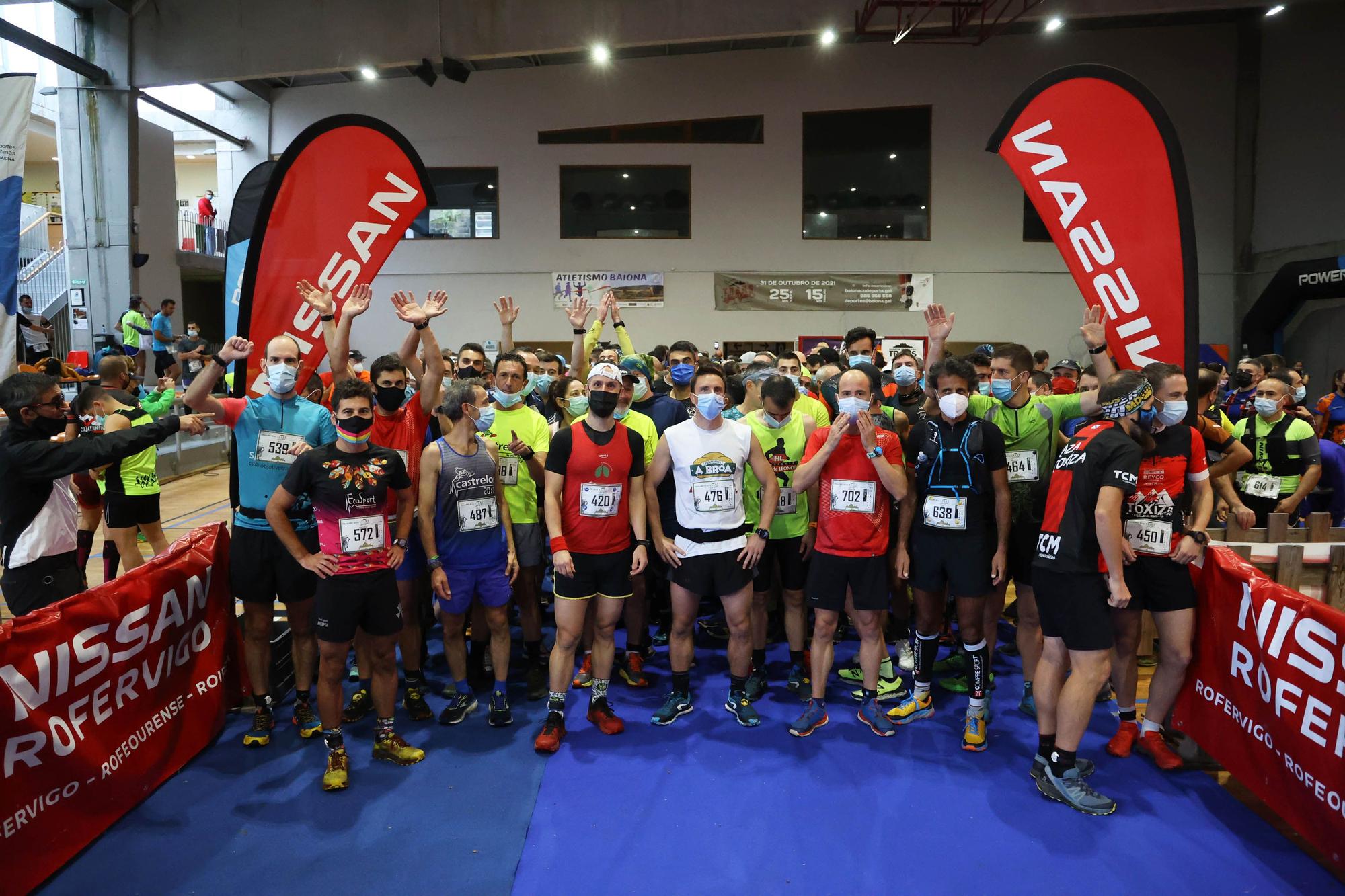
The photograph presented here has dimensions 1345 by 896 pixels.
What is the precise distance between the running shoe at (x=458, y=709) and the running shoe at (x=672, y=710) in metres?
1.07

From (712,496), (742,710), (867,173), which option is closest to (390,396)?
(712,496)

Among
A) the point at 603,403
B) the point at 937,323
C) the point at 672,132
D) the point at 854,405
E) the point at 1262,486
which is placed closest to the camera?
the point at 854,405

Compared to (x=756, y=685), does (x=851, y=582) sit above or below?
above

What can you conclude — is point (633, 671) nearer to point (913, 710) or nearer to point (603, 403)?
point (913, 710)

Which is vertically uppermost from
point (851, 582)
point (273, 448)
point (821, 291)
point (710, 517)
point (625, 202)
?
point (625, 202)

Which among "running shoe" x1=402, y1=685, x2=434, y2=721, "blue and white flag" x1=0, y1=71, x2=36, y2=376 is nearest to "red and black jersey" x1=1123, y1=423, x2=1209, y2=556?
"running shoe" x1=402, y1=685, x2=434, y2=721

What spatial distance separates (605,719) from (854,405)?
2.23 meters

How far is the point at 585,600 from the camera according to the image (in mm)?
4238

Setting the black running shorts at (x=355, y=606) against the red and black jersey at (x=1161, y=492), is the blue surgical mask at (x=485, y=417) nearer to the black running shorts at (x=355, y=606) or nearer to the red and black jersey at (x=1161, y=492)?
the black running shorts at (x=355, y=606)

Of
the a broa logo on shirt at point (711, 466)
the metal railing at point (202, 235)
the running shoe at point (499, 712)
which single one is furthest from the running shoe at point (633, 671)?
the metal railing at point (202, 235)

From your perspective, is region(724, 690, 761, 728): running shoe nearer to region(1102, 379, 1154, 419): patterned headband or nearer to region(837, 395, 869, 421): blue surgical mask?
region(837, 395, 869, 421): blue surgical mask

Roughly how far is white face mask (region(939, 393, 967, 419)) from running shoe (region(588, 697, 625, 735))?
8.14ft

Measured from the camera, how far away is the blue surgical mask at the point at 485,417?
4354mm

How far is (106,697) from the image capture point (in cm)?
335
